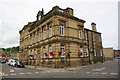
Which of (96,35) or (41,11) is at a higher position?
(41,11)

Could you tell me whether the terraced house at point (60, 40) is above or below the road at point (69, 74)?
above

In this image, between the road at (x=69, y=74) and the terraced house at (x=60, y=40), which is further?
the terraced house at (x=60, y=40)

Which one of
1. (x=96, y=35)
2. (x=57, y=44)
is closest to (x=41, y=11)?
(x=57, y=44)

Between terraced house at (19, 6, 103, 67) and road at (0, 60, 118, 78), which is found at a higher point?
terraced house at (19, 6, 103, 67)

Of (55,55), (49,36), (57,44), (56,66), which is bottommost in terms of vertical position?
(56,66)

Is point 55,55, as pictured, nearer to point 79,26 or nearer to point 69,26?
point 69,26

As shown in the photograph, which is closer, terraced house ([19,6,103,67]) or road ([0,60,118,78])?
road ([0,60,118,78])

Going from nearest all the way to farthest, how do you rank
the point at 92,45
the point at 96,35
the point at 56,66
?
the point at 56,66, the point at 92,45, the point at 96,35

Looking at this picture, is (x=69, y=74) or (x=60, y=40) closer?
(x=69, y=74)

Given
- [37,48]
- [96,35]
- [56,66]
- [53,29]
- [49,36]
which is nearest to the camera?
[56,66]

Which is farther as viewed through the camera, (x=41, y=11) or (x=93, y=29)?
(x=93, y=29)

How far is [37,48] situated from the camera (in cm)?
2492

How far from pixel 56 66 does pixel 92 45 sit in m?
14.2

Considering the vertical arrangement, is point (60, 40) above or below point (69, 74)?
above
